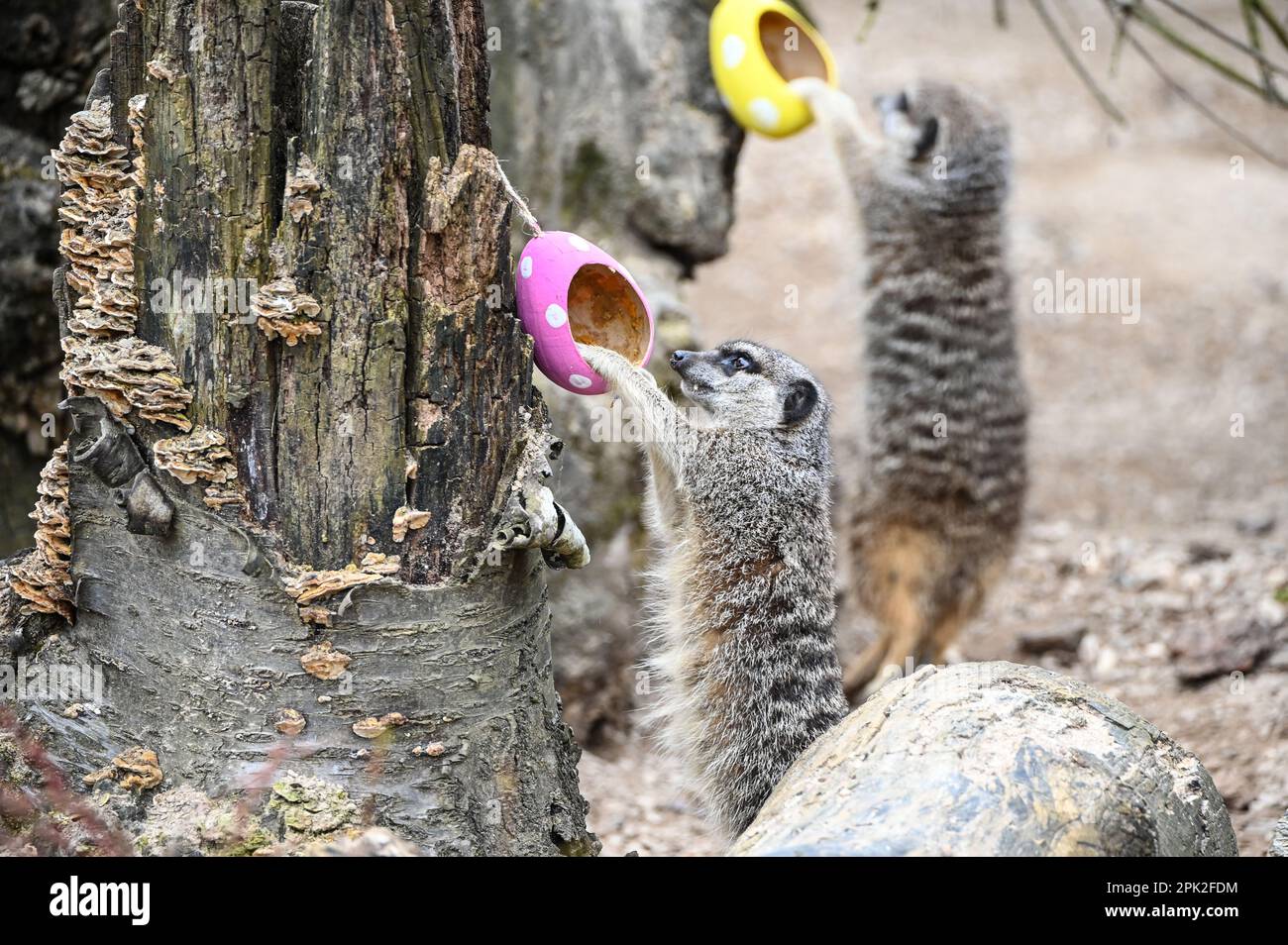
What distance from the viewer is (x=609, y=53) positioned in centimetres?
560

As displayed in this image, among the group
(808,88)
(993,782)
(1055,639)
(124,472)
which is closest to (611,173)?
(808,88)

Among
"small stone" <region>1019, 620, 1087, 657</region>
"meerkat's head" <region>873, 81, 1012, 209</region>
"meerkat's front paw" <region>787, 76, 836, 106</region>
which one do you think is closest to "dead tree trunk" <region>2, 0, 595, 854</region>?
"meerkat's front paw" <region>787, 76, 836, 106</region>

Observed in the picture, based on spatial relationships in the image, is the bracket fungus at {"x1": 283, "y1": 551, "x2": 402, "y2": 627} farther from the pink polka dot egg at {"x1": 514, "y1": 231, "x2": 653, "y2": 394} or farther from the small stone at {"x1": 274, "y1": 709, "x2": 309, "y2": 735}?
the pink polka dot egg at {"x1": 514, "y1": 231, "x2": 653, "y2": 394}

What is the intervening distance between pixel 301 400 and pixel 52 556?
2.50 feet

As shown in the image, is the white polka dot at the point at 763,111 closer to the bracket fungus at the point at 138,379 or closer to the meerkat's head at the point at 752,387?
the meerkat's head at the point at 752,387

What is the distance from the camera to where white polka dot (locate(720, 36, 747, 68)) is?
503 centimetres

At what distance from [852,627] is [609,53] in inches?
117

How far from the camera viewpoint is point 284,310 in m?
2.52

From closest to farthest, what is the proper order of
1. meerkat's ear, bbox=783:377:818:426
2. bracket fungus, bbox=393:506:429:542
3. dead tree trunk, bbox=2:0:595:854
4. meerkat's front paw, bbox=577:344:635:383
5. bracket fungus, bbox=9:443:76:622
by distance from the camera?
dead tree trunk, bbox=2:0:595:854, bracket fungus, bbox=393:506:429:542, bracket fungus, bbox=9:443:76:622, meerkat's front paw, bbox=577:344:635:383, meerkat's ear, bbox=783:377:818:426

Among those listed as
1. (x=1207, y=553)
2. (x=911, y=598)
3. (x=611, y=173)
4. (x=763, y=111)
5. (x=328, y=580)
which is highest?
(x=763, y=111)

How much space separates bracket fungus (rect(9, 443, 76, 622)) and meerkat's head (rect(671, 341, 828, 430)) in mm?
Result: 1736

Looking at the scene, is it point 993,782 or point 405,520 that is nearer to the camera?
point 993,782

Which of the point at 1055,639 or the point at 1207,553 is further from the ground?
the point at 1207,553

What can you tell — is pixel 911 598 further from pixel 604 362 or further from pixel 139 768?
pixel 139 768
